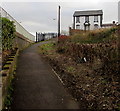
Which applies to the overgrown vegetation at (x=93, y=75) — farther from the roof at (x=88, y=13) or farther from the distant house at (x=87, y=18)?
the roof at (x=88, y=13)

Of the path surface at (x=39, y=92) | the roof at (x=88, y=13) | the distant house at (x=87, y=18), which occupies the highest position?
the roof at (x=88, y=13)

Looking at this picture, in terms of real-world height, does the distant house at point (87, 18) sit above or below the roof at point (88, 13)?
below

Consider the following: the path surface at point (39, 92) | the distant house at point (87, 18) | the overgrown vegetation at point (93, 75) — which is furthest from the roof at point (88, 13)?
the path surface at point (39, 92)

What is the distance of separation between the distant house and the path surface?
32.1 metres

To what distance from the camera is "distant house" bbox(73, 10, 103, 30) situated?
37.4 meters

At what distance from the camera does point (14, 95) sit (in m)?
4.85

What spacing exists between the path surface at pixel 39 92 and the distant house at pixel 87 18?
105ft

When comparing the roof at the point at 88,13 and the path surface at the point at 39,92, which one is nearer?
the path surface at the point at 39,92

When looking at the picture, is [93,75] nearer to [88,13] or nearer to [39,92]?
[39,92]

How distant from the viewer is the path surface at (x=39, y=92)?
4.36 m

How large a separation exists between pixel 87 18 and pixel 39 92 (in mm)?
36172

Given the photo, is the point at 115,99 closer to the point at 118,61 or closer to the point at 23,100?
the point at 118,61

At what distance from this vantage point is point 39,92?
16.8ft

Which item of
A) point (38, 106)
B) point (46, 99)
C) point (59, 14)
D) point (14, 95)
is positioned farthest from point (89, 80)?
point (59, 14)
